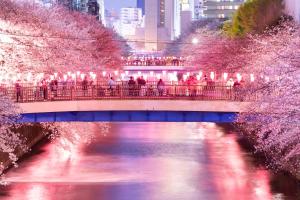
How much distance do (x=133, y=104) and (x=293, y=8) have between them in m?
31.0

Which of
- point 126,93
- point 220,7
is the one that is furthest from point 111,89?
point 220,7

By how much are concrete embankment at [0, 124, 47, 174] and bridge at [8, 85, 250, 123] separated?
3.74 metres

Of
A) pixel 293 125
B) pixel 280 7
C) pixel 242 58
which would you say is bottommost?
pixel 293 125

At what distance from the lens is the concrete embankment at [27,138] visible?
3952cm

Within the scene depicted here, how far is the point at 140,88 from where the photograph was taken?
38.1 meters

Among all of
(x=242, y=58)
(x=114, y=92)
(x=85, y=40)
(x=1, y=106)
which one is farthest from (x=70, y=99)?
(x=85, y=40)

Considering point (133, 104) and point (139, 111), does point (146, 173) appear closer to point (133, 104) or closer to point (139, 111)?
point (139, 111)

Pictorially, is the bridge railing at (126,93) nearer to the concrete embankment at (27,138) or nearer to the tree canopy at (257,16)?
the concrete embankment at (27,138)

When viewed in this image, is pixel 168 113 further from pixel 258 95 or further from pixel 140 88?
pixel 258 95

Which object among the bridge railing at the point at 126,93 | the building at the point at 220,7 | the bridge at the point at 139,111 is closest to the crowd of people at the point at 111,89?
the bridge railing at the point at 126,93

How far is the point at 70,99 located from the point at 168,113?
499 cm

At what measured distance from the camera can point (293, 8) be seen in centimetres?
6488

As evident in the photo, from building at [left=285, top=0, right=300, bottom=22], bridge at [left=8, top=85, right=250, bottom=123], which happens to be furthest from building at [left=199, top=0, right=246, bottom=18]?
bridge at [left=8, top=85, right=250, bottom=123]

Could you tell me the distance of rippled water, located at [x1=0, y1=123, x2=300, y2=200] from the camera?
3384cm
